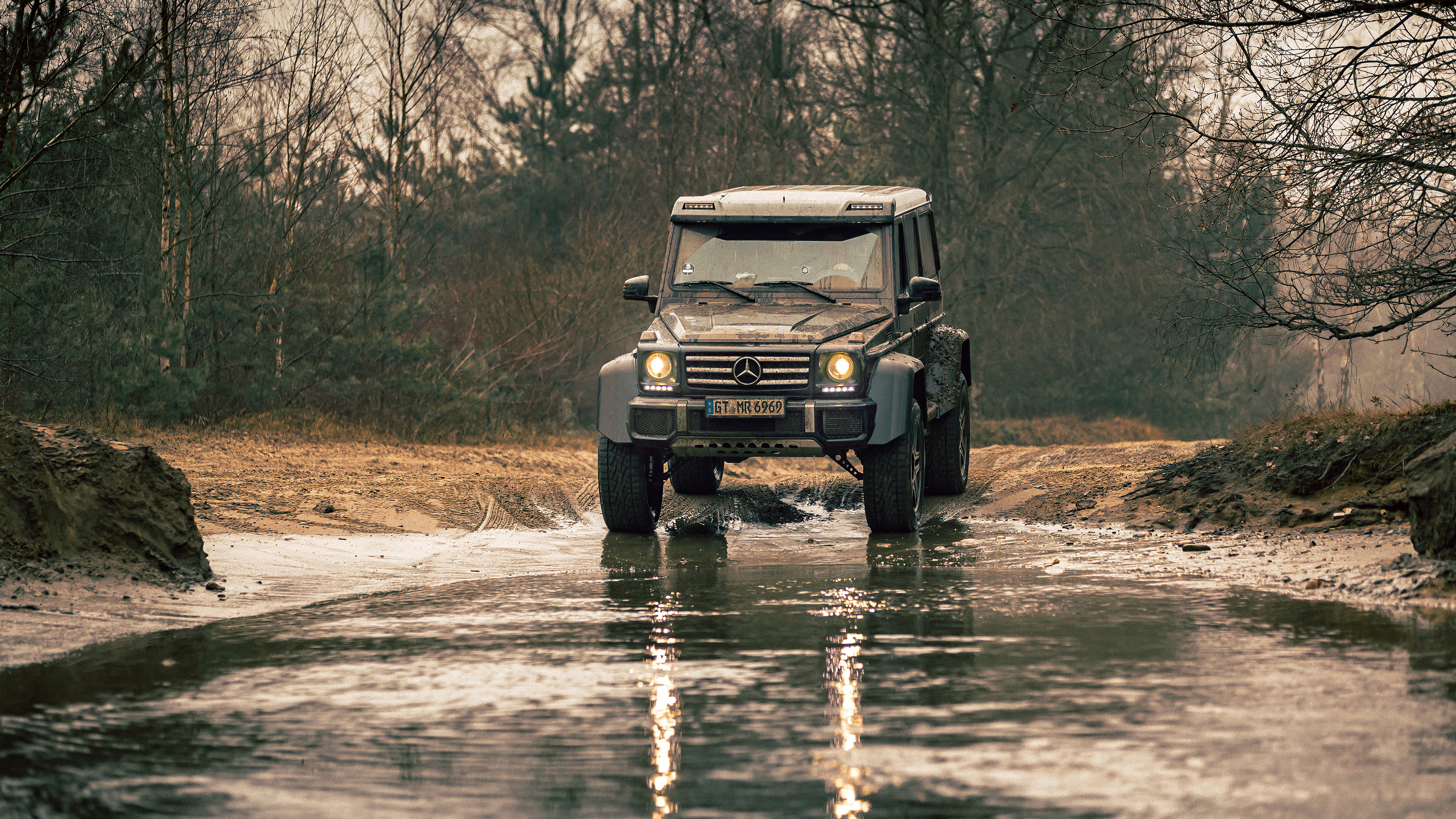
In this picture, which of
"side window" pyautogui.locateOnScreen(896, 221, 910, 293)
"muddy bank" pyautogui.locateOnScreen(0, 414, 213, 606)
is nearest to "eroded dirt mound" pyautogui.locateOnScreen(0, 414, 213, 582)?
"muddy bank" pyautogui.locateOnScreen(0, 414, 213, 606)

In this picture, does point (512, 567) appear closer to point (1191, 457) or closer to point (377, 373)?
point (1191, 457)

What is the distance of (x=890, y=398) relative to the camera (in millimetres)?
11930

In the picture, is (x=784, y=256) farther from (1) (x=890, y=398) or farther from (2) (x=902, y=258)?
(1) (x=890, y=398)

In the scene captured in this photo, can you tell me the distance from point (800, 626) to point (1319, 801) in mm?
3642

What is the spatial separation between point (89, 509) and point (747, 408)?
15.6 feet

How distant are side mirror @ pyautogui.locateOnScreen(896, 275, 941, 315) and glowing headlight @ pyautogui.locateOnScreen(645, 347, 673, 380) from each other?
6.91 feet

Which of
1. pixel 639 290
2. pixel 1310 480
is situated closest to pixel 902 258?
pixel 639 290

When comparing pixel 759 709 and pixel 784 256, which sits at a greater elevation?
pixel 784 256

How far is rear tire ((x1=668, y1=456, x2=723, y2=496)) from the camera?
49.9 ft

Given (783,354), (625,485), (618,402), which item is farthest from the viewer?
(625,485)

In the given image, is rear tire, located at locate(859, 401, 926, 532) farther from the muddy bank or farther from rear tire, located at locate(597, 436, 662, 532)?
the muddy bank

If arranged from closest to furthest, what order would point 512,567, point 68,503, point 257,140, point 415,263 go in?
point 68,503
point 512,567
point 257,140
point 415,263

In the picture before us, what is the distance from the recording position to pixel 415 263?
97.5ft

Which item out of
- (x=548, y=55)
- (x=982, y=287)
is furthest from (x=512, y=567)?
(x=548, y=55)
